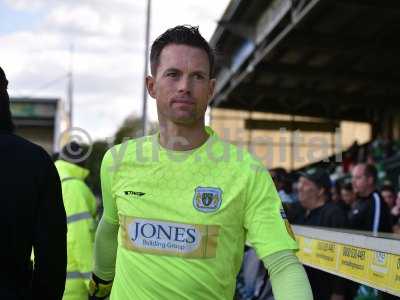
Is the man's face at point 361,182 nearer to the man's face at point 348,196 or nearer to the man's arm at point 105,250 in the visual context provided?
the man's face at point 348,196

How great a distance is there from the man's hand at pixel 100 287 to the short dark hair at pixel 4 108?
0.71 metres

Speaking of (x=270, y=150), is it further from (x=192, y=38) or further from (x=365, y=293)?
(x=192, y=38)

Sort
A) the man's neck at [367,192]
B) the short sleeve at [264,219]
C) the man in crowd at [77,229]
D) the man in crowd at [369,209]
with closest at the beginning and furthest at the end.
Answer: the short sleeve at [264,219]
the man in crowd at [77,229]
the man in crowd at [369,209]
the man's neck at [367,192]

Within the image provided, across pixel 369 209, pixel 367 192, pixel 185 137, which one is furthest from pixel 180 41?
pixel 367 192

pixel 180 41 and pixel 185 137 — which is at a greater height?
pixel 180 41

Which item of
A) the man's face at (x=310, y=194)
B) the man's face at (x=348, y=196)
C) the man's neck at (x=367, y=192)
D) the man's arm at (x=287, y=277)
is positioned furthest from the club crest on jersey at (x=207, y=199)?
the man's face at (x=348, y=196)

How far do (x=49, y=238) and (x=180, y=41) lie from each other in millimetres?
862

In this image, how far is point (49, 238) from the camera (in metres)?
2.58

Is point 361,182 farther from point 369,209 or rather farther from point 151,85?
point 151,85

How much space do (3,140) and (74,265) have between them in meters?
2.67

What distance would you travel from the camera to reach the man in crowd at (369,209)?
693 cm

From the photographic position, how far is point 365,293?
5141 mm

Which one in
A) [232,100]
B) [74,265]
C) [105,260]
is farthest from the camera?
→ [232,100]

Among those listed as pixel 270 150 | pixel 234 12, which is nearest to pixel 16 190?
pixel 234 12
